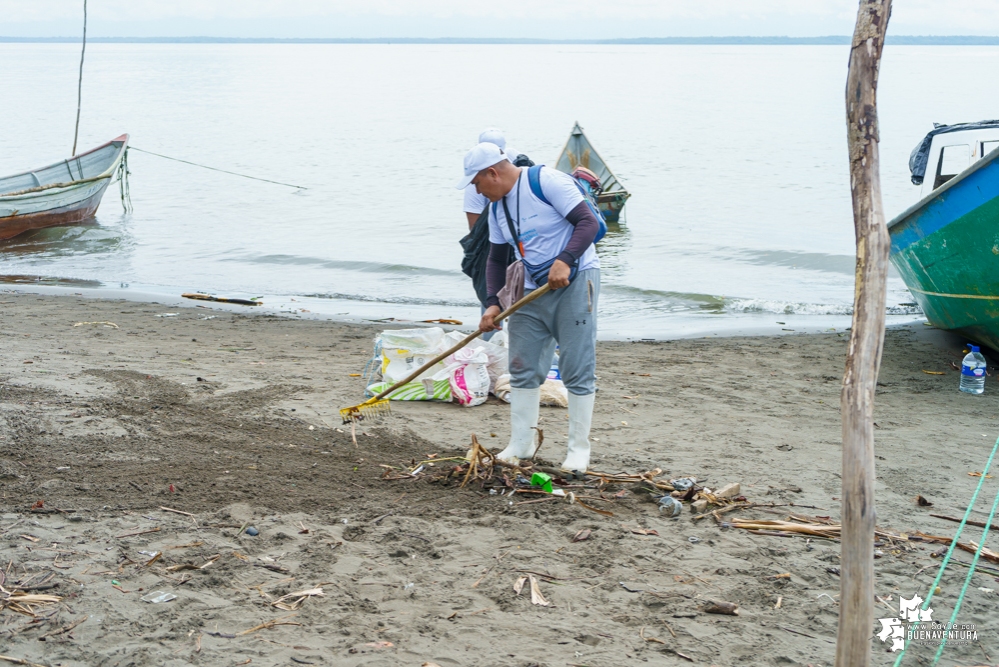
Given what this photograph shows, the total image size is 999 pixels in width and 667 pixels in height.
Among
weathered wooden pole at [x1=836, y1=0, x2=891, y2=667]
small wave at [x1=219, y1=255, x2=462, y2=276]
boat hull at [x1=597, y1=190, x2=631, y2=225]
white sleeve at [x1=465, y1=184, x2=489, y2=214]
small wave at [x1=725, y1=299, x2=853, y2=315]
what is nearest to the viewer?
weathered wooden pole at [x1=836, y1=0, x2=891, y2=667]

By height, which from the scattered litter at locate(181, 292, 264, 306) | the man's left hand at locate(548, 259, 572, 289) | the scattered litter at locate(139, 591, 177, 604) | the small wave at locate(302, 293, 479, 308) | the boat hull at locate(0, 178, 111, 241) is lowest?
the small wave at locate(302, 293, 479, 308)

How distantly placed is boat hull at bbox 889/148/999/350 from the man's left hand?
4.37 meters

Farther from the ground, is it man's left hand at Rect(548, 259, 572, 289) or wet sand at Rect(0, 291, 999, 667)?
man's left hand at Rect(548, 259, 572, 289)

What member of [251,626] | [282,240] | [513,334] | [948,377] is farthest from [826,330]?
[282,240]

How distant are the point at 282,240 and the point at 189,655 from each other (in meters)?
16.4

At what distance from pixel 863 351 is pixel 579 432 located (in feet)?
7.83

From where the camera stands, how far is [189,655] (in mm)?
2939

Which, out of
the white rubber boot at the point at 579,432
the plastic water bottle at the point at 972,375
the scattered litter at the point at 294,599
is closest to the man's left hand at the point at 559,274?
the white rubber boot at the point at 579,432

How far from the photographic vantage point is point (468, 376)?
6316 millimetres

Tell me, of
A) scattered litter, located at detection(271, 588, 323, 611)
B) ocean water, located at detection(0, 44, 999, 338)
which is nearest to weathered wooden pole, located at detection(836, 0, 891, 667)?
scattered litter, located at detection(271, 588, 323, 611)

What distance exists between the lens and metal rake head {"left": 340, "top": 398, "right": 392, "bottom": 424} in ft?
17.3

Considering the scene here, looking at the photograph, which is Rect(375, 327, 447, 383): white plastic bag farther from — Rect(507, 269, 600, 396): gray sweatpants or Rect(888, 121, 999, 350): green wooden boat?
Rect(888, 121, 999, 350): green wooden boat

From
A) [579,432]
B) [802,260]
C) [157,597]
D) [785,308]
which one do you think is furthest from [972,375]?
[802,260]

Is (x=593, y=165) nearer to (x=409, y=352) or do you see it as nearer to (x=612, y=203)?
(x=612, y=203)
